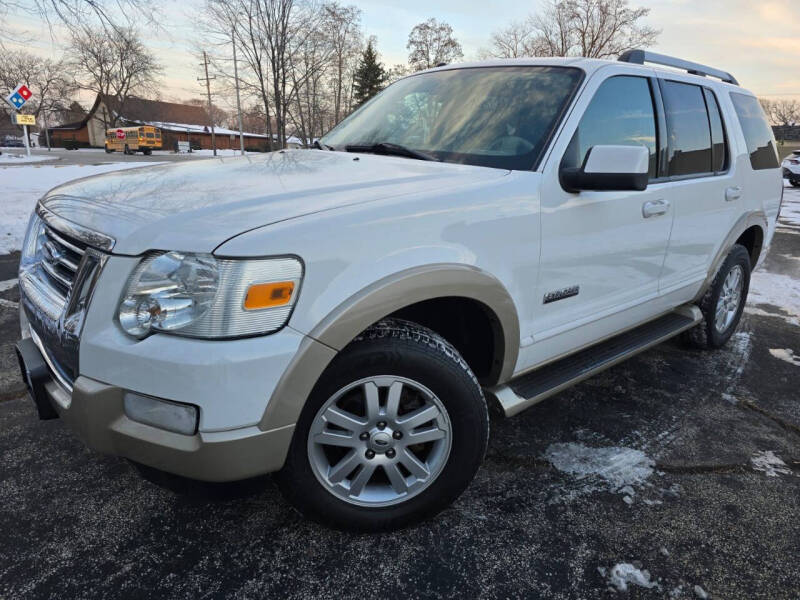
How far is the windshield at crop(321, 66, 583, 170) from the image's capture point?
93.6 inches

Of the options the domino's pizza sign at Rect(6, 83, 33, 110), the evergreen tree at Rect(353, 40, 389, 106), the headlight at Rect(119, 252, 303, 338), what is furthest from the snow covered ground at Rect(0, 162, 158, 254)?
the evergreen tree at Rect(353, 40, 389, 106)

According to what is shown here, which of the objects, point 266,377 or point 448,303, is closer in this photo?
point 266,377

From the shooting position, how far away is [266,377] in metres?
1.53

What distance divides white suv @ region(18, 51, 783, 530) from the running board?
15mm

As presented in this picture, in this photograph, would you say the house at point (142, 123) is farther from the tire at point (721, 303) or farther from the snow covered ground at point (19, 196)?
the tire at point (721, 303)

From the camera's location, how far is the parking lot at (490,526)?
1.79 meters

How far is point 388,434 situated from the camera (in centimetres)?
188

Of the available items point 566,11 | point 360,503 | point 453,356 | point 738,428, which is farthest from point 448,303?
point 566,11

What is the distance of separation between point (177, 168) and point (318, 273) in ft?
4.56

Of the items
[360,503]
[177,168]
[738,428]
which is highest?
[177,168]

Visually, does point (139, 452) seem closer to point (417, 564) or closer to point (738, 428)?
point (417, 564)

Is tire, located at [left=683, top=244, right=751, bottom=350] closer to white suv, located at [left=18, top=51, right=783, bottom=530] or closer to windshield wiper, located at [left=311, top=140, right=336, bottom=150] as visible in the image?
white suv, located at [left=18, top=51, right=783, bottom=530]

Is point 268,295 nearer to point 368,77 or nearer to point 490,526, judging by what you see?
point 490,526

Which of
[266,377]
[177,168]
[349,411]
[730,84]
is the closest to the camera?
[266,377]
